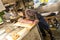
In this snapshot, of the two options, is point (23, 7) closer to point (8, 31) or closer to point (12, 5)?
point (12, 5)

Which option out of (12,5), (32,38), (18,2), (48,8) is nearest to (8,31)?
(32,38)

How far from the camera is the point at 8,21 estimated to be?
1.77 m

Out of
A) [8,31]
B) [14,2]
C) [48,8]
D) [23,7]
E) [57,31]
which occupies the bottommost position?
[57,31]

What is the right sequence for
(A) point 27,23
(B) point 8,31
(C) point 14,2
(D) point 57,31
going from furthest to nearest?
(D) point 57,31
(C) point 14,2
(A) point 27,23
(B) point 8,31

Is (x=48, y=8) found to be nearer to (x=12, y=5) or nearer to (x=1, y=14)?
(x=12, y=5)

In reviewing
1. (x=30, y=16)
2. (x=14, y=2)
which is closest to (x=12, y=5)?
(x=14, y=2)

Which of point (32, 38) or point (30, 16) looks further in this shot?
point (30, 16)

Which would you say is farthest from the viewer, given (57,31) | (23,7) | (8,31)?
(57,31)

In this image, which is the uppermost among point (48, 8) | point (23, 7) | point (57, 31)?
point (23, 7)

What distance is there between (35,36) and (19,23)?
0.29 meters

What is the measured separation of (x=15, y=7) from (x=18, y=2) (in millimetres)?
132

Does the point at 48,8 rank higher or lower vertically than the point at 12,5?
lower

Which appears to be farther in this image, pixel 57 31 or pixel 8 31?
pixel 57 31

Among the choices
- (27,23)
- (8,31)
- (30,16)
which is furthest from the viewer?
(30,16)
